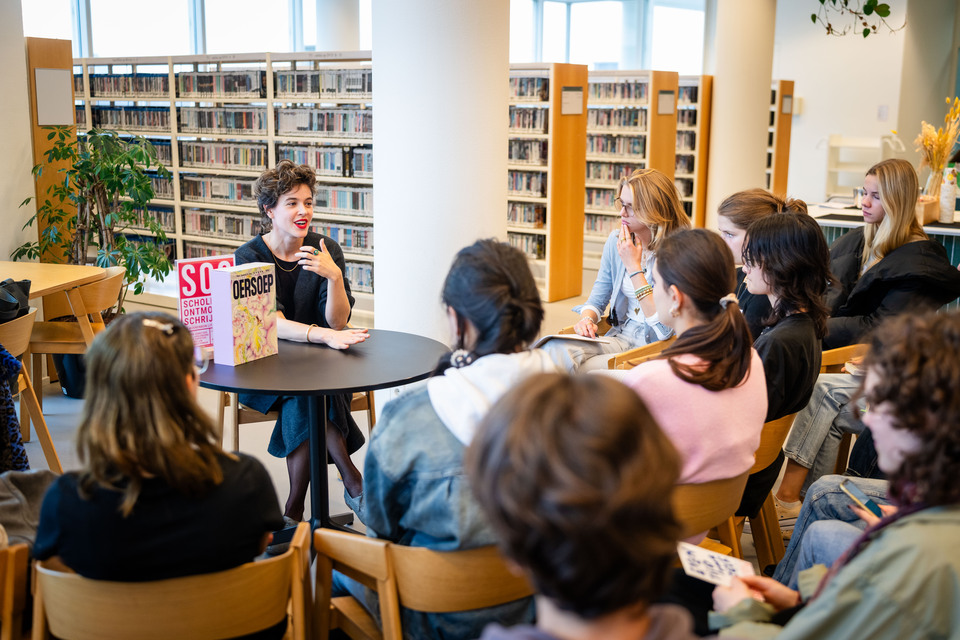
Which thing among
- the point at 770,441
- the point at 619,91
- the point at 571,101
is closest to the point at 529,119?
the point at 571,101

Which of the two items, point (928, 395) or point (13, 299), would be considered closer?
point (928, 395)

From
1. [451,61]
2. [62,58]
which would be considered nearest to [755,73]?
[451,61]

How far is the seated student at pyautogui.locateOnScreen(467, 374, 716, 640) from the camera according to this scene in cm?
88

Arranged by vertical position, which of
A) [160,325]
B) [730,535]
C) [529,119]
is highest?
[529,119]

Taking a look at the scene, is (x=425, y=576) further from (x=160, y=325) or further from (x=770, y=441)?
(x=770, y=441)

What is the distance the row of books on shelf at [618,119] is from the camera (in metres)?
8.02

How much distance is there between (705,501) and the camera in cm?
187

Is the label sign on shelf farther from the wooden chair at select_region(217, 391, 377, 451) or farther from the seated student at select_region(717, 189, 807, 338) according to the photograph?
the wooden chair at select_region(217, 391, 377, 451)

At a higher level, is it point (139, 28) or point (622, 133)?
point (139, 28)

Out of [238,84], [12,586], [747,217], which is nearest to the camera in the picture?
[12,586]

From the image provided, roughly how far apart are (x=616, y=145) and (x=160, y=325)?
7.26 meters

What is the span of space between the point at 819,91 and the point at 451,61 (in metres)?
8.46

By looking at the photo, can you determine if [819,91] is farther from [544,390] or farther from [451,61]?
[544,390]

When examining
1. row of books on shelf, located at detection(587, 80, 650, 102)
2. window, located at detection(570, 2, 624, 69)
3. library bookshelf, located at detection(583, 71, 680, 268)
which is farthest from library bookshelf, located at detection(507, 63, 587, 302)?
window, located at detection(570, 2, 624, 69)
